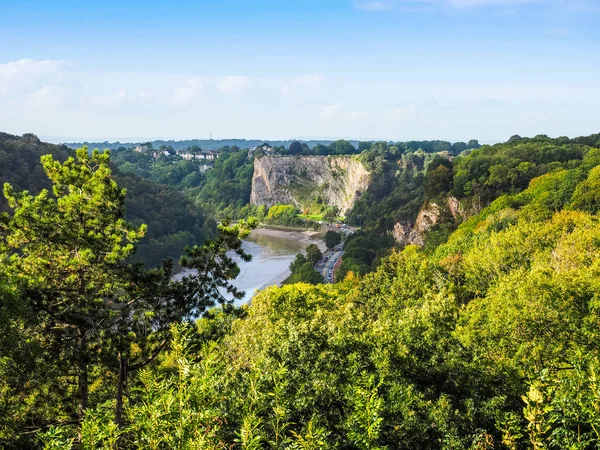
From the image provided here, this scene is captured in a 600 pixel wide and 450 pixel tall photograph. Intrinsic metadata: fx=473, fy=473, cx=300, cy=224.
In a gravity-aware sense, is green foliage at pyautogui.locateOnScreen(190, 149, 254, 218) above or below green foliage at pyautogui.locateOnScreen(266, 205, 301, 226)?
above

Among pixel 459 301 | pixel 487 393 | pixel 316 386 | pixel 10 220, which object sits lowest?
pixel 459 301

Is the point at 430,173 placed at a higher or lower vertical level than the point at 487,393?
higher

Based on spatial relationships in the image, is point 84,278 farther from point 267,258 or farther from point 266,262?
point 267,258

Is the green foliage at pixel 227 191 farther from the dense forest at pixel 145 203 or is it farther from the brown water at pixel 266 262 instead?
the dense forest at pixel 145 203

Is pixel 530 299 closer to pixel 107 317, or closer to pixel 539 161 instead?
pixel 107 317

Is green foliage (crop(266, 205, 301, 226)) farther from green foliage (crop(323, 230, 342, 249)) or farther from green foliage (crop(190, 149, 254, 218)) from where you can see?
green foliage (crop(323, 230, 342, 249))

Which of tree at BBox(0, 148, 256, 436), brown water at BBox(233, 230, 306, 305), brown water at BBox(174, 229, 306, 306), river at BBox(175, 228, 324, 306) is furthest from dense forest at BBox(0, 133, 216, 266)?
tree at BBox(0, 148, 256, 436)

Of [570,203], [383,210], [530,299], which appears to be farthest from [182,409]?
[383,210]

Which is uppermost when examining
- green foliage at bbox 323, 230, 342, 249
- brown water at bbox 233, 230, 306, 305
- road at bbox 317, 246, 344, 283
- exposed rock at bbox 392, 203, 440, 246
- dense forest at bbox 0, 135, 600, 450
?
dense forest at bbox 0, 135, 600, 450
